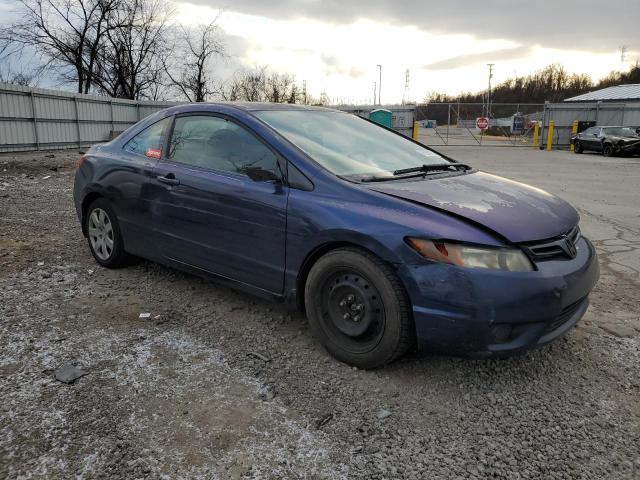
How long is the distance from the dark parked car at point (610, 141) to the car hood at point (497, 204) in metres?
22.1

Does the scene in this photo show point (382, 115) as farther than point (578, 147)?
No

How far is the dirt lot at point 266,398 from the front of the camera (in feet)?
7.42

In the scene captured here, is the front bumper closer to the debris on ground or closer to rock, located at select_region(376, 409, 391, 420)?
rock, located at select_region(376, 409, 391, 420)

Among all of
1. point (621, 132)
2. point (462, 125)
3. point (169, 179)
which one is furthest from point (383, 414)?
point (462, 125)

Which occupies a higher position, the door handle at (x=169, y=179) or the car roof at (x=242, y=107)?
the car roof at (x=242, y=107)

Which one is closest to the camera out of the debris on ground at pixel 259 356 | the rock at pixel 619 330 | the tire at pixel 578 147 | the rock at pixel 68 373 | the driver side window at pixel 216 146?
the rock at pixel 68 373

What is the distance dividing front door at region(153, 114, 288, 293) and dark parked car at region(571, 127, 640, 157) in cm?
2303

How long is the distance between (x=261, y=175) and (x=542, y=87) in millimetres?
82432

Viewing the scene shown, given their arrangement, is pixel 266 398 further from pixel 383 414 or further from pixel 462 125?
pixel 462 125

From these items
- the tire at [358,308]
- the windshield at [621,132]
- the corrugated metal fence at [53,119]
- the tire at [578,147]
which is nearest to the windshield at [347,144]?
the tire at [358,308]

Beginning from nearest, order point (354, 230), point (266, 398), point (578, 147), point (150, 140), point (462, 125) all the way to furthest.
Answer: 1. point (266, 398)
2. point (354, 230)
3. point (150, 140)
4. point (578, 147)
5. point (462, 125)

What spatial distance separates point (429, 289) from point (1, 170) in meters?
12.7

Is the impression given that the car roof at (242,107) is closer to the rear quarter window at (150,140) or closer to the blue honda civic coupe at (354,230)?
the blue honda civic coupe at (354,230)

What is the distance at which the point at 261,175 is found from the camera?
10.9ft
